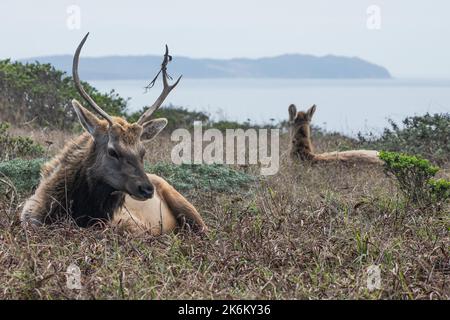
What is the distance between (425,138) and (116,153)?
279 inches

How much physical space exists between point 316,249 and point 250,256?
1.55 feet

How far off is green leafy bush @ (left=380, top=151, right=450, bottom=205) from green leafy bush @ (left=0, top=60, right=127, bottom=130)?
7910 mm

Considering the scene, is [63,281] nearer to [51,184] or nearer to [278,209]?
[51,184]

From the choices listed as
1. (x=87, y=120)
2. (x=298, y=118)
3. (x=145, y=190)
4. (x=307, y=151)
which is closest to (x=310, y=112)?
(x=298, y=118)

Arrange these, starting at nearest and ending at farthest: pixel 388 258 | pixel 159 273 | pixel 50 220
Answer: pixel 159 273 < pixel 388 258 < pixel 50 220

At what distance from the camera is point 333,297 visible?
19.9 ft

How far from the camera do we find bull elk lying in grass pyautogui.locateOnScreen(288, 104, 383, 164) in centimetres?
1259

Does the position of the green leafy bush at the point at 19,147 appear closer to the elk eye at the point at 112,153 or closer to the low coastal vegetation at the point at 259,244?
the low coastal vegetation at the point at 259,244

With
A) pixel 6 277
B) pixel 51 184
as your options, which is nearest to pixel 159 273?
pixel 6 277

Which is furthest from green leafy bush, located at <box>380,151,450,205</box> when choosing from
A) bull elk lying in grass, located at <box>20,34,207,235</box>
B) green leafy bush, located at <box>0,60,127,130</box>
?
green leafy bush, located at <box>0,60,127,130</box>

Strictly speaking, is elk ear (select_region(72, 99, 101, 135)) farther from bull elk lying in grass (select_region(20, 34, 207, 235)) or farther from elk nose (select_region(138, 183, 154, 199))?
elk nose (select_region(138, 183, 154, 199))

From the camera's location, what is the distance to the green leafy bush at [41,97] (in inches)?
658

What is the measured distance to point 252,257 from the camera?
6863 millimetres
